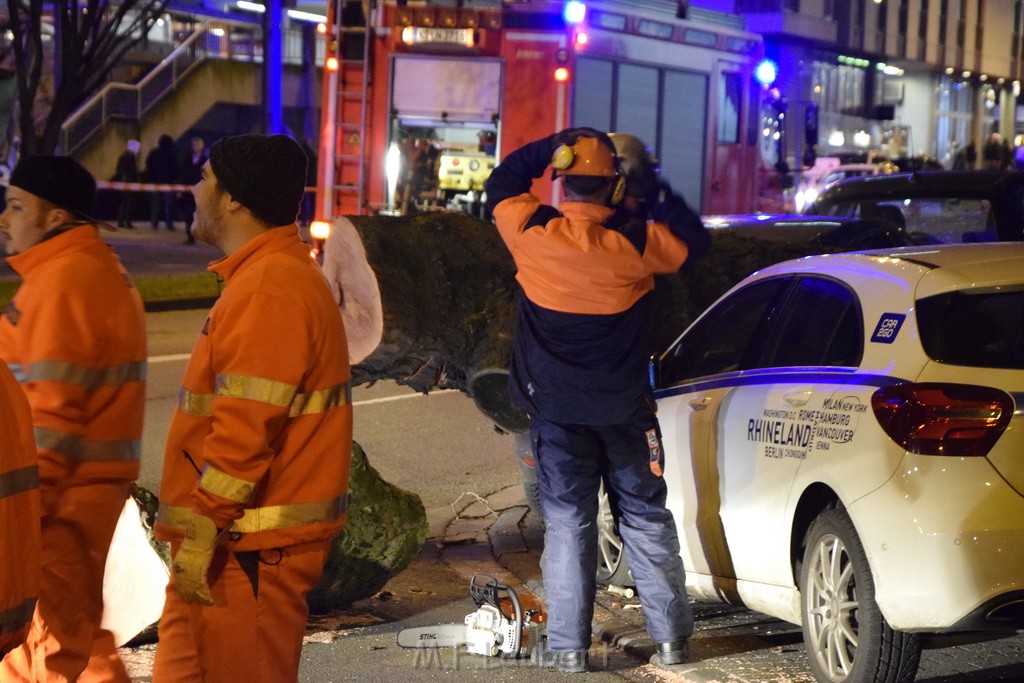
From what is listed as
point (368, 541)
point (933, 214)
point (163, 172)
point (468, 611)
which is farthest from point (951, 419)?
point (163, 172)

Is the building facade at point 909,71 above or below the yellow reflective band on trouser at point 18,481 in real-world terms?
above

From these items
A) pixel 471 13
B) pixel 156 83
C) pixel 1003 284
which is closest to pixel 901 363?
pixel 1003 284

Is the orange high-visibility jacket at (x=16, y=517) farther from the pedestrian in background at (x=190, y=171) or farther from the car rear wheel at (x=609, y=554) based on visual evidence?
the pedestrian in background at (x=190, y=171)

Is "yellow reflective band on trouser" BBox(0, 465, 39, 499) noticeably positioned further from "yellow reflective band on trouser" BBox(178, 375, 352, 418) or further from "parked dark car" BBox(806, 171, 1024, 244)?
"parked dark car" BBox(806, 171, 1024, 244)

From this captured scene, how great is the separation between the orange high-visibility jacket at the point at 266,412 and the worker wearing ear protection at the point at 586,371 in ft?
5.42

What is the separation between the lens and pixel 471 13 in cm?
1314

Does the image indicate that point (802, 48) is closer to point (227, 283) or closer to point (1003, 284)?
point (1003, 284)

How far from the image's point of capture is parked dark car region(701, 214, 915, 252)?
807 cm

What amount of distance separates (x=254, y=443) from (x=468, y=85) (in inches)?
410

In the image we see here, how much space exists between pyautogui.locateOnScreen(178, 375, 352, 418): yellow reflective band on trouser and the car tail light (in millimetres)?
1874

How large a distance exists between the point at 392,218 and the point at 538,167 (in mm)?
1881

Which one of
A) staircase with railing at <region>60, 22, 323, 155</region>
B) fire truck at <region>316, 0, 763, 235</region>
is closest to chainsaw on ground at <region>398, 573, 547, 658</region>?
fire truck at <region>316, 0, 763, 235</region>

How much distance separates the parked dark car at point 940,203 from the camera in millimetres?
9266

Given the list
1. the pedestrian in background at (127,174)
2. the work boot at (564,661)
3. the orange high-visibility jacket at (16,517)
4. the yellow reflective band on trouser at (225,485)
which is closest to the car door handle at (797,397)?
the work boot at (564,661)
